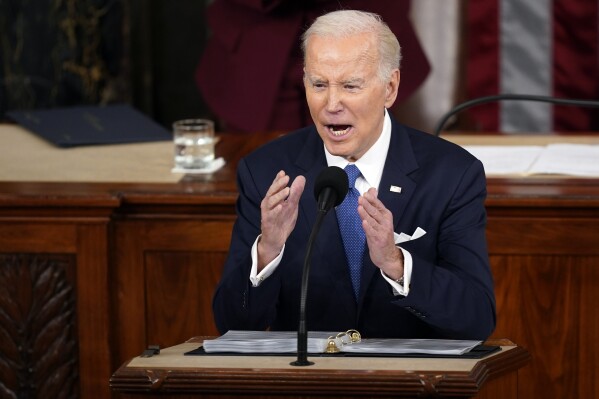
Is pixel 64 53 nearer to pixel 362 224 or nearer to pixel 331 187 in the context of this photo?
pixel 362 224

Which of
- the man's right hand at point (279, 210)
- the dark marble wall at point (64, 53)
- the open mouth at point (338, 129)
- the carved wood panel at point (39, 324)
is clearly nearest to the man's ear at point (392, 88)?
the open mouth at point (338, 129)

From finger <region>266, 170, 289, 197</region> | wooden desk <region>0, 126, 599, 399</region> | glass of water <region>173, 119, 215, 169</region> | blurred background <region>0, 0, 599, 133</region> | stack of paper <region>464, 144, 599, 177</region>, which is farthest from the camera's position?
blurred background <region>0, 0, 599, 133</region>

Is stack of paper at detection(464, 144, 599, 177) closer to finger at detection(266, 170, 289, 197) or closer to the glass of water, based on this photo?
the glass of water

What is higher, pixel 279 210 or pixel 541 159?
pixel 541 159

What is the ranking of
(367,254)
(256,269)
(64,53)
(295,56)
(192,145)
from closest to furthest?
(256,269)
(367,254)
(192,145)
(295,56)
(64,53)

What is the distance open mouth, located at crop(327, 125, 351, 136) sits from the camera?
105 inches

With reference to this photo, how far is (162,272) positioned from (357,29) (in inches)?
44.0

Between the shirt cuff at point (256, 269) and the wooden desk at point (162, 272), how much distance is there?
2.79 feet

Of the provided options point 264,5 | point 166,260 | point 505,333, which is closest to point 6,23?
point 264,5

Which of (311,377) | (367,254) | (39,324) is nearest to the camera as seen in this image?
(311,377)

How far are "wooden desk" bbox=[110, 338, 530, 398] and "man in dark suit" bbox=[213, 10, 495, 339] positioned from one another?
1.08 feet

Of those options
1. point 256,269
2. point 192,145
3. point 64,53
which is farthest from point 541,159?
point 64,53

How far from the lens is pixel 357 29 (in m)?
2.62

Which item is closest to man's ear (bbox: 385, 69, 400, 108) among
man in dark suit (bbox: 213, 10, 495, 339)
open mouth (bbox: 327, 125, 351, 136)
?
man in dark suit (bbox: 213, 10, 495, 339)
